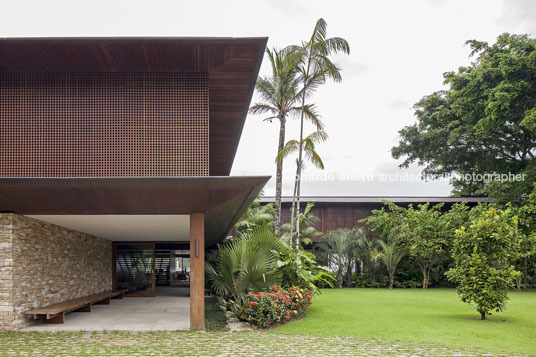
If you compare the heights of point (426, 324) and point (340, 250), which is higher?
point (340, 250)

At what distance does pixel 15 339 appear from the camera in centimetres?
827

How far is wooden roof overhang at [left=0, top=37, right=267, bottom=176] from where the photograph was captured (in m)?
8.27

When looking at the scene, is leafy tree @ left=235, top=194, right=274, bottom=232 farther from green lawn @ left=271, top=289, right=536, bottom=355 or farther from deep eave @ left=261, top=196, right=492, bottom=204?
green lawn @ left=271, top=289, right=536, bottom=355

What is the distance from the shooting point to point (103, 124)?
927cm

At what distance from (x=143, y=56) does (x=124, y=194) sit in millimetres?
2438

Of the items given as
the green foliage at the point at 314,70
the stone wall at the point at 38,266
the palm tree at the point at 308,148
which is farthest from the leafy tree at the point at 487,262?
the stone wall at the point at 38,266

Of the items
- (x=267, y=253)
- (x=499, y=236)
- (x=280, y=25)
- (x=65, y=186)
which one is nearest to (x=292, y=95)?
(x=280, y=25)

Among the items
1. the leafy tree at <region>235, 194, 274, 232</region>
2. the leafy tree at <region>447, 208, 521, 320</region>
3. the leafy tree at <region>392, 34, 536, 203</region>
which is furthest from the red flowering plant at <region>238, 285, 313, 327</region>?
the leafy tree at <region>392, 34, 536, 203</region>

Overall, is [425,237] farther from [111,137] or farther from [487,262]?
[111,137]

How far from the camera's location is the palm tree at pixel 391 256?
22.4m

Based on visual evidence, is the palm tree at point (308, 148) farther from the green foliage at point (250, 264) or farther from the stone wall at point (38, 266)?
the stone wall at point (38, 266)

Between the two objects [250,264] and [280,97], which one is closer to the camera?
[250,264]

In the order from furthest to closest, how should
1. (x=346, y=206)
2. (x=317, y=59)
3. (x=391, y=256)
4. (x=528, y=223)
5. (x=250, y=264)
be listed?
(x=346, y=206)
(x=391, y=256)
(x=528, y=223)
(x=317, y=59)
(x=250, y=264)

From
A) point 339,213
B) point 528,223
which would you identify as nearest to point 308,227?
point 339,213
